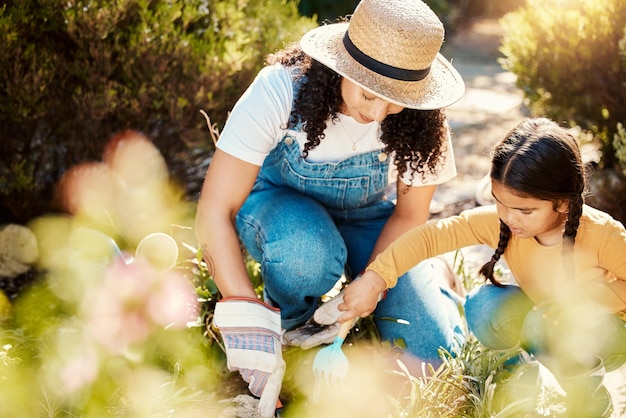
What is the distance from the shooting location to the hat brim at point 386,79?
1905 millimetres

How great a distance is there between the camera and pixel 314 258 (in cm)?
216

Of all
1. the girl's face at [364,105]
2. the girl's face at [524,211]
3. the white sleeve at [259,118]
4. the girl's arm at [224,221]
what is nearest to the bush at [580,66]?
the girl's face at [524,211]

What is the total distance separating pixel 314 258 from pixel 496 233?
0.57m

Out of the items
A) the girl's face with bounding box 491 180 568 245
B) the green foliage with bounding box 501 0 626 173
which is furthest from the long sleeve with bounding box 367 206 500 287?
the green foliage with bounding box 501 0 626 173

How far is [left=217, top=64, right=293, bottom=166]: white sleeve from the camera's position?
209 centimetres

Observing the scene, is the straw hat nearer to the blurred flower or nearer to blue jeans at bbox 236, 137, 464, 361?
blue jeans at bbox 236, 137, 464, 361

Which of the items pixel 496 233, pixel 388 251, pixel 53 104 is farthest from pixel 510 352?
pixel 53 104

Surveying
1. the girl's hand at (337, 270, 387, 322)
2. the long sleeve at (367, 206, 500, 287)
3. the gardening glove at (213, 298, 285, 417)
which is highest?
the long sleeve at (367, 206, 500, 287)

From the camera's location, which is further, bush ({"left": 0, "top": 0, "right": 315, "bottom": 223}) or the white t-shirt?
bush ({"left": 0, "top": 0, "right": 315, "bottom": 223})

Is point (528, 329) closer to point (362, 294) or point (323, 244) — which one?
point (362, 294)

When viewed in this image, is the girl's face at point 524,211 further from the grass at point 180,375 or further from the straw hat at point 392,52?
the grass at point 180,375

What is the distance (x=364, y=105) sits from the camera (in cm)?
202

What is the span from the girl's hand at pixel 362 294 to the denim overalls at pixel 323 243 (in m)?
0.17

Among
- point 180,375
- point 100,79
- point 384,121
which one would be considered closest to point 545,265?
point 384,121
